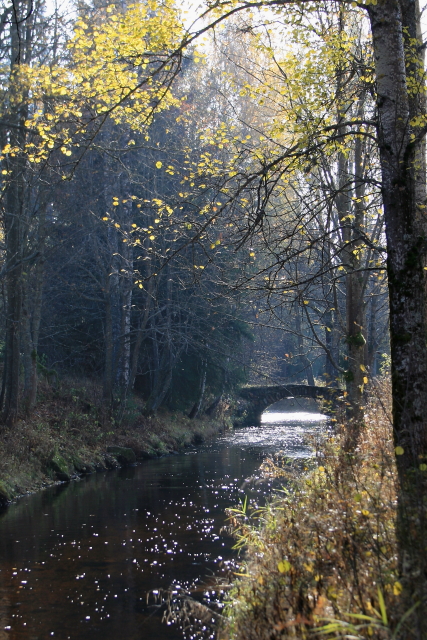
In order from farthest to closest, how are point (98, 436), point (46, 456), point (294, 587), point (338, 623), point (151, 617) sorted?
point (98, 436) → point (46, 456) → point (151, 617) → point (294, 587) → point (338, 623)

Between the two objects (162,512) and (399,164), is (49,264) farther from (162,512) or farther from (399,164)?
(399,164)

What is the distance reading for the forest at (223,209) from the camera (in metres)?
5.68

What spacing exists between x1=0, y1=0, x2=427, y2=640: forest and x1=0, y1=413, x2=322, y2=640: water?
2.59 m

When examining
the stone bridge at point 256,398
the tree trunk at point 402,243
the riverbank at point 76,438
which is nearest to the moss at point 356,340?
the tree trunk at point 402,243

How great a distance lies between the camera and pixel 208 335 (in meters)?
23.5

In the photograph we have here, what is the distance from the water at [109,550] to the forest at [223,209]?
2.59 m

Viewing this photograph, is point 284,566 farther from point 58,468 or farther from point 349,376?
point 58,468

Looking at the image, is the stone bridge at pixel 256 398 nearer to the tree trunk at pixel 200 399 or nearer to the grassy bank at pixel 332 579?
the tree trunk at pixel 200 399

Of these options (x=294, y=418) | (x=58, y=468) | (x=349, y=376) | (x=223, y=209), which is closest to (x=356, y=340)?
(x=349, y=376)

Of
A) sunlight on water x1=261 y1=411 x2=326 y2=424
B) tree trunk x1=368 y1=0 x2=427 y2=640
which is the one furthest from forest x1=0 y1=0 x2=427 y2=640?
sunlight on water x1=261 y1=411 x2=326 y2=424

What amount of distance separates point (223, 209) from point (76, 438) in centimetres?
1252

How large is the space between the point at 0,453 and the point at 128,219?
967 cm

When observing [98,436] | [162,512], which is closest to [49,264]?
[98,436]

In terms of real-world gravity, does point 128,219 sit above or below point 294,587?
→ above
